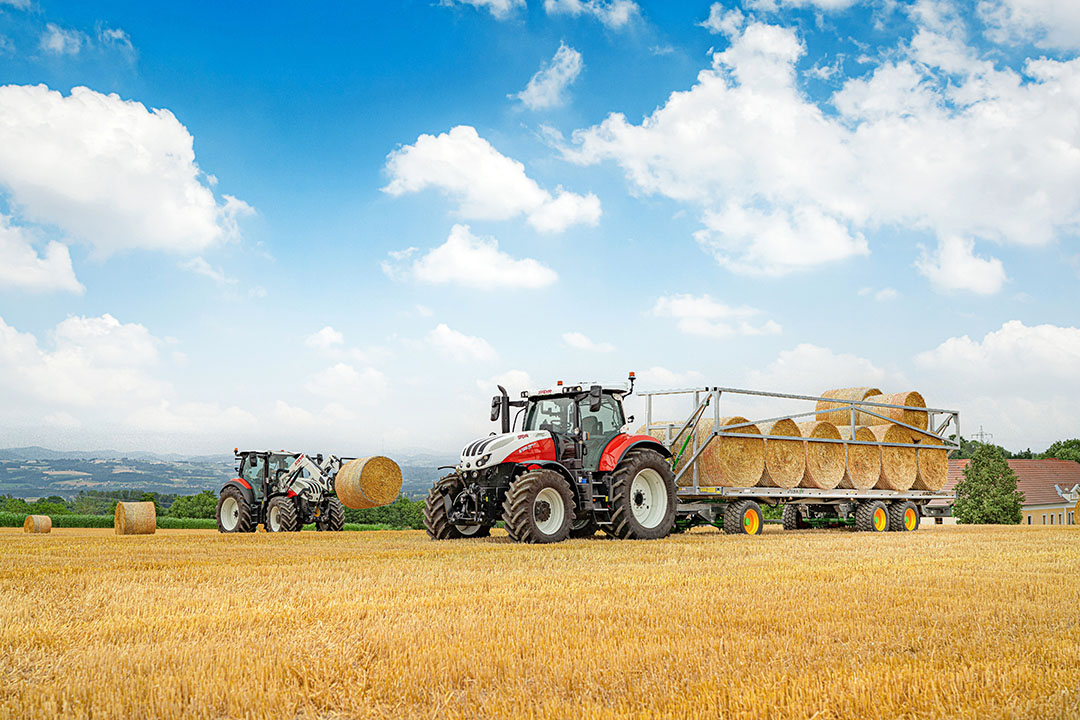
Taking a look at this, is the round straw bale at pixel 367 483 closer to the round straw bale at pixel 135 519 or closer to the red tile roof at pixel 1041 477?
the round straw bale at pixel 135 519

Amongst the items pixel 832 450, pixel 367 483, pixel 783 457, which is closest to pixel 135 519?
pixel 367 483

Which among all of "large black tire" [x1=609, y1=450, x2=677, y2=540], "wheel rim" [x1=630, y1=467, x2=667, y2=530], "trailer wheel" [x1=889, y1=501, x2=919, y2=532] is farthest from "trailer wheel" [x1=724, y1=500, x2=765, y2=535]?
"trailer wheel" [x1=889, y1=501, x2=919, y2=532]

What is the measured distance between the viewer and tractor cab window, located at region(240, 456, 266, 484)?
75.6 feet

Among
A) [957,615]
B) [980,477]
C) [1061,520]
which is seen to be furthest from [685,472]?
[1061,520]

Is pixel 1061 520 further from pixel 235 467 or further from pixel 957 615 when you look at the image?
pixel 957 615

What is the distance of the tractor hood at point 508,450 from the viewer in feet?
44.5

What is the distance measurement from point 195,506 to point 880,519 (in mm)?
40307

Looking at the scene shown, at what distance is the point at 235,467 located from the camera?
23.4m

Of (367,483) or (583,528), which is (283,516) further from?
(583,528)

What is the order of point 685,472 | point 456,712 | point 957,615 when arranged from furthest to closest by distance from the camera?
1. point 685,472
2. point 957,615
3. point 456,712

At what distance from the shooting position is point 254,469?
75.8 feet

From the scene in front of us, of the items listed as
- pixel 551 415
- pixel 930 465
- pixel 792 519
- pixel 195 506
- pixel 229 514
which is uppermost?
pixel 551 415

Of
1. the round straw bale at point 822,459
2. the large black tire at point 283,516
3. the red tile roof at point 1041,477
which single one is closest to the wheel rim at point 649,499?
the round straw bale at point 822,459

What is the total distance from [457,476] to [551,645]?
393 inches
